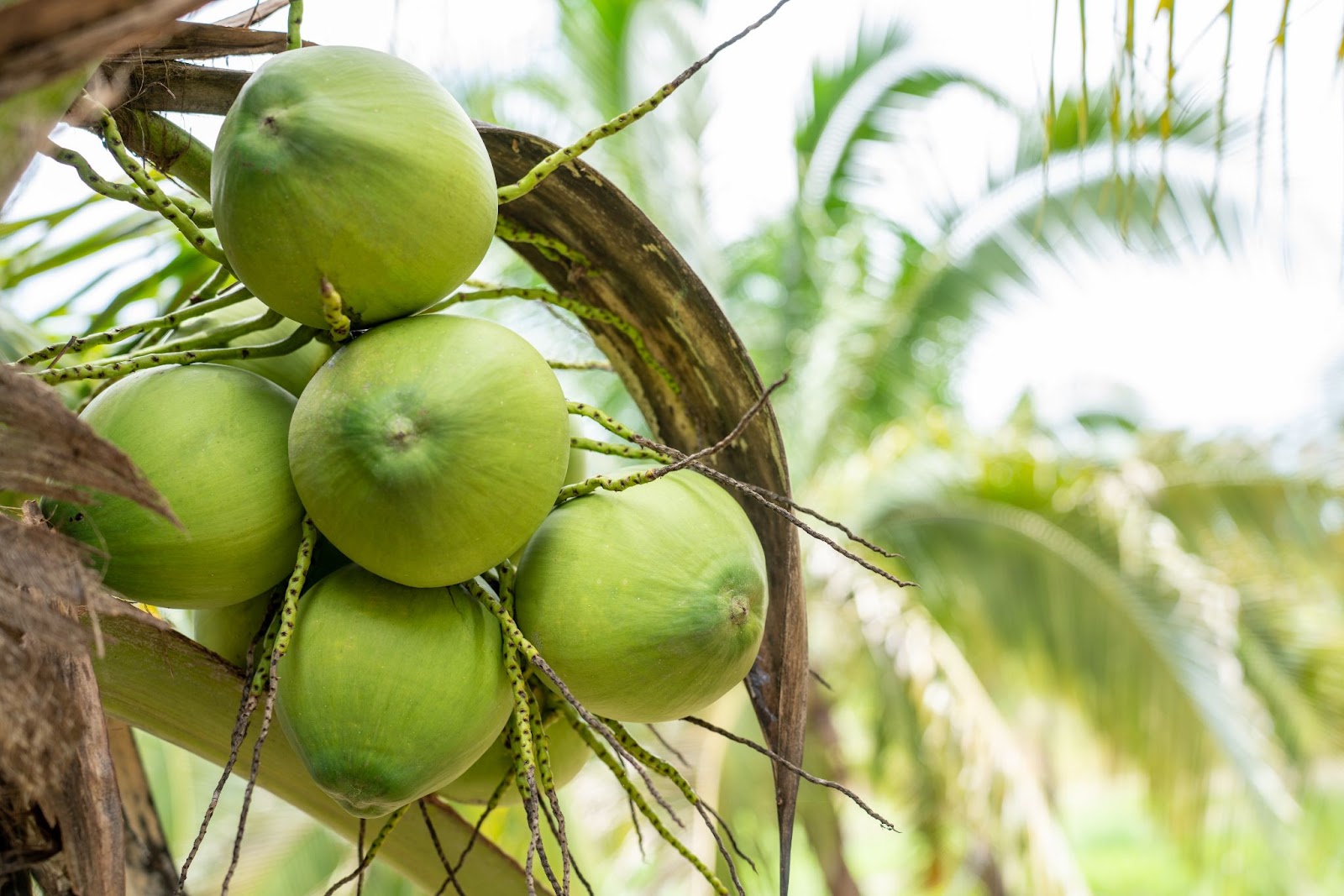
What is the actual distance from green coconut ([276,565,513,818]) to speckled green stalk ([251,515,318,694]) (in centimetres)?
2

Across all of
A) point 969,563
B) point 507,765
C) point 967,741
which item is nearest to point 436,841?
point 507,765

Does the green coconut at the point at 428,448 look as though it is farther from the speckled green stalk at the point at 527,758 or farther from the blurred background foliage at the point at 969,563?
the blurred background foliage at the point at 969,563

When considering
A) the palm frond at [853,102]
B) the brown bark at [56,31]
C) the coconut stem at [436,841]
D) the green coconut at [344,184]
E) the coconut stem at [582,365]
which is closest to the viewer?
the brown bark at [56,31]

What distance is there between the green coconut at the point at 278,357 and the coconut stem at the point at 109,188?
0.32ft

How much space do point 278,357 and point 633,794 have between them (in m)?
0.47

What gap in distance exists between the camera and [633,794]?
2.86 feet

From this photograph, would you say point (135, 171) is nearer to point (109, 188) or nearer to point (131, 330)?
point (109, 188)

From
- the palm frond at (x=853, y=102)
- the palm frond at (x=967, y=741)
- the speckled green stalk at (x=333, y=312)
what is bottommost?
the speckled green stalk at (x=333, y=312)

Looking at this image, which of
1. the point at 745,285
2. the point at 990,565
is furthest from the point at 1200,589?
the point at 745,285

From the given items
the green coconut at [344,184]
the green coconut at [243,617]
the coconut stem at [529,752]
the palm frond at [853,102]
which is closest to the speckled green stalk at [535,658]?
the coconut stem at [529,752]

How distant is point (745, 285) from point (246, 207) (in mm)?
6507

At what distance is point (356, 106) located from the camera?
0.71 m

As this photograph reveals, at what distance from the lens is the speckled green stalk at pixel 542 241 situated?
0.90m

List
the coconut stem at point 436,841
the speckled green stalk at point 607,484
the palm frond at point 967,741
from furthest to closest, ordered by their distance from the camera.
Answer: the palm frond at point 967,741
the coconut stem at point 436,841
the speckled green stalk at point 607,484
